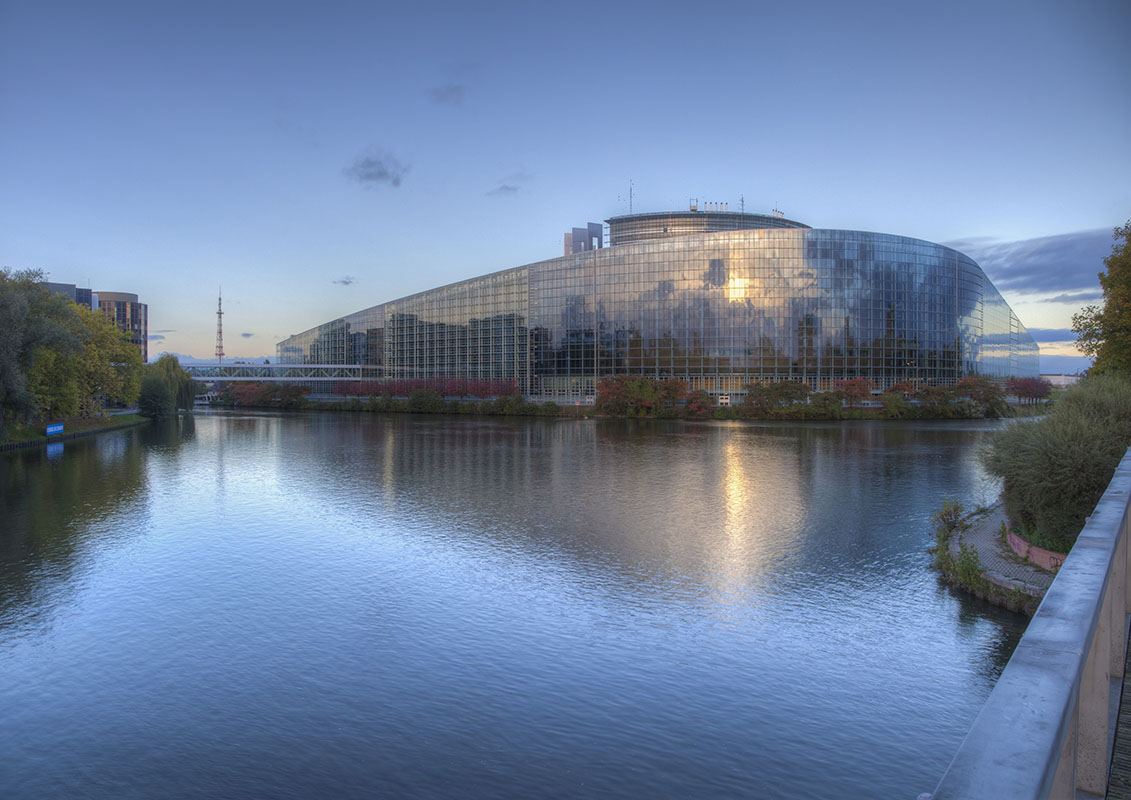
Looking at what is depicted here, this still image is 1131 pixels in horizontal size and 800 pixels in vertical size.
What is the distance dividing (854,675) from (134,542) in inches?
792

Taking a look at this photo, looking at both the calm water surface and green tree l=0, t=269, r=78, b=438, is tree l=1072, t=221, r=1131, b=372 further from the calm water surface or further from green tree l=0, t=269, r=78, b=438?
green tree l=0, t=269, r=78, b=438

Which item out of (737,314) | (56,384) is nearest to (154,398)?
(56,384)

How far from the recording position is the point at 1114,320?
29828mm

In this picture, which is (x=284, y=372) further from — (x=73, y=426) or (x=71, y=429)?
(x=71, y=429)

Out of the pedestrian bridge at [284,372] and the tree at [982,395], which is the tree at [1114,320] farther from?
the pedestrian bridge at [284,372]

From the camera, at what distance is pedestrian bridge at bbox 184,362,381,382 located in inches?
4983

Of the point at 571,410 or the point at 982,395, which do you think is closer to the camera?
the point at 982,395

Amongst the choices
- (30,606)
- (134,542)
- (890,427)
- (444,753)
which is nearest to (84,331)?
(134,542)

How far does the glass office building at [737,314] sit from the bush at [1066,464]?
7062cm

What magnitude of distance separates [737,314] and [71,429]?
230ft

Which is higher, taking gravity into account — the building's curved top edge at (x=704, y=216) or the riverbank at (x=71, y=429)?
the building's curved top edge at (x=704, y=216)

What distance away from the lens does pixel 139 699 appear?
1178 centimetres

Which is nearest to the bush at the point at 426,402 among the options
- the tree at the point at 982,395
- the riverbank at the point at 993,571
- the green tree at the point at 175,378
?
the green tree at the point at 175,378

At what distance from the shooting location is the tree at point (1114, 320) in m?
29.5
